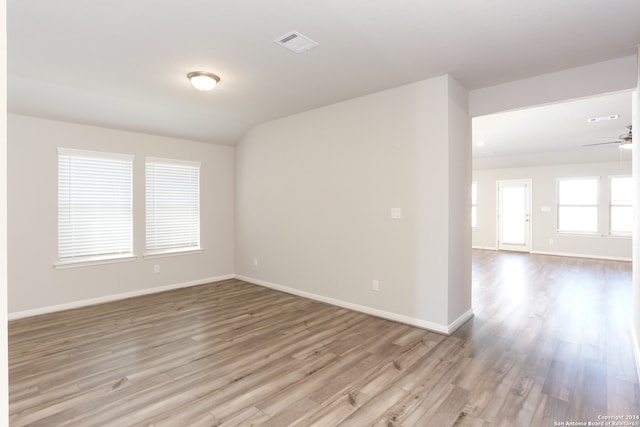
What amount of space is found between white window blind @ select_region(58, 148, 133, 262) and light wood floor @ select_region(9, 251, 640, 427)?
85 centimetres

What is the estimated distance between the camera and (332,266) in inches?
176

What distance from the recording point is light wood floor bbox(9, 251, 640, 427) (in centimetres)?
210

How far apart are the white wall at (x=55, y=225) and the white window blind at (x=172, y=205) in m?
0.11

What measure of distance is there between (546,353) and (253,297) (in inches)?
139

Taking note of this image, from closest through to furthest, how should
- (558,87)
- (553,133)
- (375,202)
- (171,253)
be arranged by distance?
(558,87), (375,202), (171,253), (553,133)

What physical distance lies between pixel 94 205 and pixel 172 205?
1.08m

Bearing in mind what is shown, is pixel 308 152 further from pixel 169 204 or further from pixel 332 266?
pixel 169 204

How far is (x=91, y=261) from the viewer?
4469 mm

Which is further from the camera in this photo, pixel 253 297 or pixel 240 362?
pixel 253 297

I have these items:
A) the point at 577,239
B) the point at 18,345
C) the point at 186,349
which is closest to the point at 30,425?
the point at 186,349

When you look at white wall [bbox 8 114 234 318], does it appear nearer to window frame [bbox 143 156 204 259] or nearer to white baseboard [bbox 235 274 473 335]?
window frame [bbox 143 156 204 259]

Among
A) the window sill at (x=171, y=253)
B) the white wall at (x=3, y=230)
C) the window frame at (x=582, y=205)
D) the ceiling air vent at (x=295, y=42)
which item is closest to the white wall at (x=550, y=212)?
the window frame at (x=582, y=205)

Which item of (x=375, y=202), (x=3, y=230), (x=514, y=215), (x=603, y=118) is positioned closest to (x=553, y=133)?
(x=603, y=118)

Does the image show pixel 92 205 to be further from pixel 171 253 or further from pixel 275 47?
pixel 275 47
